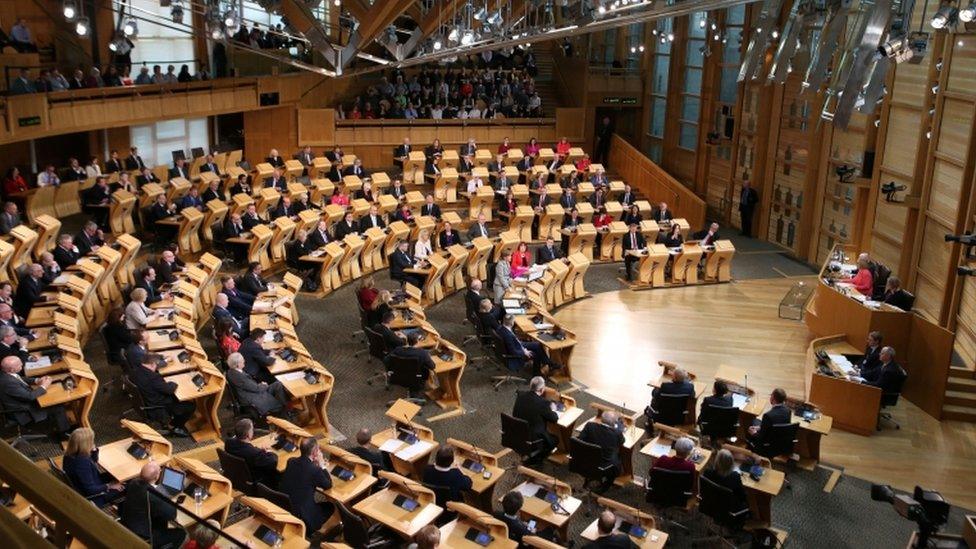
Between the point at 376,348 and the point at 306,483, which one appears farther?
the point at 376,348

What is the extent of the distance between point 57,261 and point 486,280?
7.50 metres

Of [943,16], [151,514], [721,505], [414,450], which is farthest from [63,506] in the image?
[943,16]

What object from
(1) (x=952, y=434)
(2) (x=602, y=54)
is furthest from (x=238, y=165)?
(1) (x=952, y=434)

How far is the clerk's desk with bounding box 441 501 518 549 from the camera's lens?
7504mm

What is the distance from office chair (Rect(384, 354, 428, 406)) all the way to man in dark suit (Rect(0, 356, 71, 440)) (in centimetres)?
389

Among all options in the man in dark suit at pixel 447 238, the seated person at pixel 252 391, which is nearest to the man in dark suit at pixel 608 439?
the seated person at pixel 252 391

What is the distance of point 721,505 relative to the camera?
28.4ft

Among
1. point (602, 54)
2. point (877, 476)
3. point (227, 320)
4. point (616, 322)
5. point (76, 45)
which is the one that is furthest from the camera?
point (602, 54)

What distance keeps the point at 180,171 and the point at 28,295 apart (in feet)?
23.1

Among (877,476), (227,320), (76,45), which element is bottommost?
(877,476)

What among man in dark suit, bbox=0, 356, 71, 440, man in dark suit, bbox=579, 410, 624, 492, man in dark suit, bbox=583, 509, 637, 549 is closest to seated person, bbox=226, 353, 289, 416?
man in dark suit, bbox=0, 356, 71, 440

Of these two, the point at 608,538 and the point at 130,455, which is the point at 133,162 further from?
the point at 608,538

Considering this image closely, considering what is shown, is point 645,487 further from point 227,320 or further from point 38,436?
point 38,436

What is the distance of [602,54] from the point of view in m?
27.3
